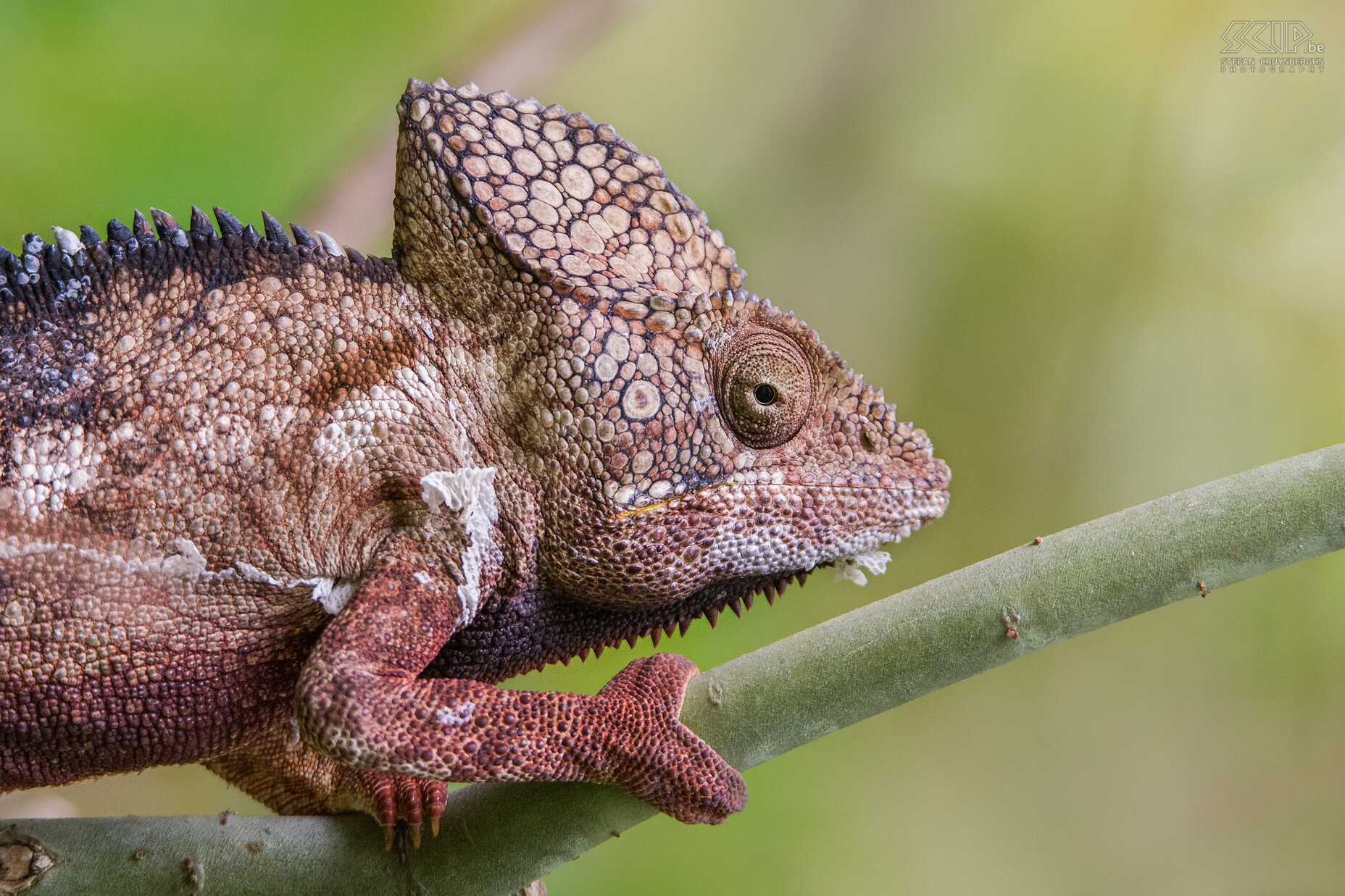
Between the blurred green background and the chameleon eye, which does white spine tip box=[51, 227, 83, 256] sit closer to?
the chameleon eye

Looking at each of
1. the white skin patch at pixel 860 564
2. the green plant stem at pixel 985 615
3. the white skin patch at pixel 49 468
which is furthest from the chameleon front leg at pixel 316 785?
the white skin patch at pixel 860 564

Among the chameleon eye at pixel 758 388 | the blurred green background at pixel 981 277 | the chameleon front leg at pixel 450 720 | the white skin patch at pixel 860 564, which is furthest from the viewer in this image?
the blurred green background at pixel 981 277

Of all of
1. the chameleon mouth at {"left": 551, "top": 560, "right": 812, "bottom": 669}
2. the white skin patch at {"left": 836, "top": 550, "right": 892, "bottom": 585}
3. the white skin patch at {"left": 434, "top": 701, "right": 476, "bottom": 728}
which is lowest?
the white skin patch at {"left": 434, "top": 701, "right": 476, "bottom": 728}

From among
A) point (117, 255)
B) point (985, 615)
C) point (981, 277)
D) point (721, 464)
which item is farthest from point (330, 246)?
point (981, 277)

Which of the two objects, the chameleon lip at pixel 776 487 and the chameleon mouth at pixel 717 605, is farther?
the chameleon mouth at pixel 717 605

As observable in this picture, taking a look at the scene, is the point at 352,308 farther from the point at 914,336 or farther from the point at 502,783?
the point at 914,336

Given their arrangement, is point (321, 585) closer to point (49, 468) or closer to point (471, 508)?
point (471, 508)

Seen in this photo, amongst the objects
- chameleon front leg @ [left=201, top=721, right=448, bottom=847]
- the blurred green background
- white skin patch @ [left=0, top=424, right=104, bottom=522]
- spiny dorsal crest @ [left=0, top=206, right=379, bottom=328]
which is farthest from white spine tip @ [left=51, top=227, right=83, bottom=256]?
the blurred green background

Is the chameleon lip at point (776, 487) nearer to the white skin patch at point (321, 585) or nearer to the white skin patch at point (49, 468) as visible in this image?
the white skin patch at point (321, 585)
